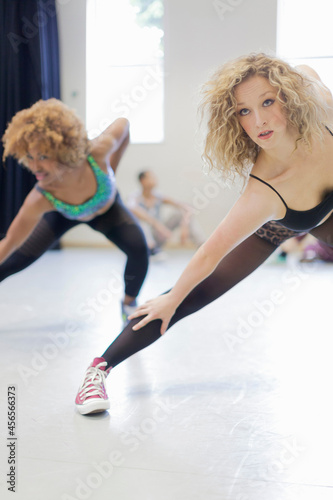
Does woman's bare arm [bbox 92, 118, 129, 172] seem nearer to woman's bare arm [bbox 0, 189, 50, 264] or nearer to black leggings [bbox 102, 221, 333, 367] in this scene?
woman's bare arm [bbox 0, 189, 50, 264]

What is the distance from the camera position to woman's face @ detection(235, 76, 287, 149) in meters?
1.51

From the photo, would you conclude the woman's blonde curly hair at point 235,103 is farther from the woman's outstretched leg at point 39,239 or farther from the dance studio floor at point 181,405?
the woman's outstretched leg at point 39,239

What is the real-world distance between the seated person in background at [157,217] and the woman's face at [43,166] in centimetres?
273

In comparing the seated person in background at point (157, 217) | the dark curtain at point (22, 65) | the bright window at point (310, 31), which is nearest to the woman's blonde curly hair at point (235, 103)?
the seated person in background at point (157, 217)

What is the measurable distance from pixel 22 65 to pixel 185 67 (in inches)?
63.6

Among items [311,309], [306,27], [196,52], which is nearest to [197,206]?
[196,52]

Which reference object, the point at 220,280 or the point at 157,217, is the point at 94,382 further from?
the point at 157,217

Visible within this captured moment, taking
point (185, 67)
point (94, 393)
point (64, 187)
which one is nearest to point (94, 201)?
point (64, 187)

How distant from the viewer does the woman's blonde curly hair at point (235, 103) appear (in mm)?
1497

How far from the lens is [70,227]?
2555 mm

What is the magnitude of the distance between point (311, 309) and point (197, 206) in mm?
2662

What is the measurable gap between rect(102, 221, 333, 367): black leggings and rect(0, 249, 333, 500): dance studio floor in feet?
0.70

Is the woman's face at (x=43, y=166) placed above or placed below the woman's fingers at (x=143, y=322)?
above

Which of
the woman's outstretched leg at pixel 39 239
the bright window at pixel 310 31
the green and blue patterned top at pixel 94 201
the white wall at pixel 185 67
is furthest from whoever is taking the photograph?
the white wall at pixel 185 67
